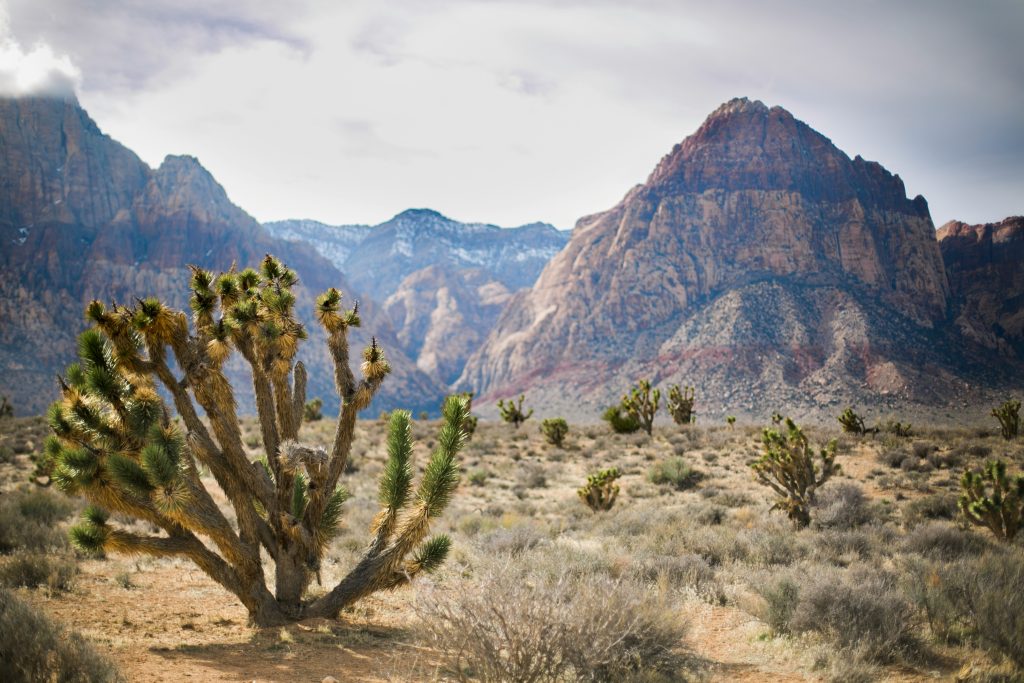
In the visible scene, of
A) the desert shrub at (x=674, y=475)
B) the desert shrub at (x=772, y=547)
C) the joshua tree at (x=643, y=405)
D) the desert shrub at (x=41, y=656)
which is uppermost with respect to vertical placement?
the joshua tree at (x=643, y=405)

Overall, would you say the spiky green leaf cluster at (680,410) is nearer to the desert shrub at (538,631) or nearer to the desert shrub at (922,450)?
the desert shrub at (922,450)

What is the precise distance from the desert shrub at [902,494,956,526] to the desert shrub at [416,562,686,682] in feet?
31.3

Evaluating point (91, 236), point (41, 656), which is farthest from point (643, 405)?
point (91, 236)

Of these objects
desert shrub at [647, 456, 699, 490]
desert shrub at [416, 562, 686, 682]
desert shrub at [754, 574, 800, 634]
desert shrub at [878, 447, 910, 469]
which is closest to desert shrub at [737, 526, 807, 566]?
desert shrub at [754, 574, 800, 634]

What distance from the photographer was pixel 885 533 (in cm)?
1051

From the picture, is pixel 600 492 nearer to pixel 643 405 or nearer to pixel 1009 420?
pixel 643 405

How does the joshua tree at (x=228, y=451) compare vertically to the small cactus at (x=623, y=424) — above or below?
above

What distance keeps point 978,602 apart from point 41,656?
882 centimetres

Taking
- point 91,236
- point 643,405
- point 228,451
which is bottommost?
point 643,405

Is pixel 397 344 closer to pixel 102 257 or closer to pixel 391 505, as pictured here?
pixel 102 257

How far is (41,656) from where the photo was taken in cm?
459

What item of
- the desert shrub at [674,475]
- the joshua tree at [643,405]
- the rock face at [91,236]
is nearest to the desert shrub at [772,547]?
the desert shrub at [674,475]

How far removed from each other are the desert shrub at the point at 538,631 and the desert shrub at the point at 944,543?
589cm

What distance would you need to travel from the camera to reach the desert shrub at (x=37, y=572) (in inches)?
315
